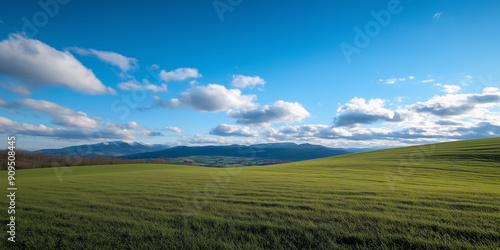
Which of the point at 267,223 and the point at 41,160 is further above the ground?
the point at 267,223

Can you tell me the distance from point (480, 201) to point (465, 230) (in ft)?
13.3

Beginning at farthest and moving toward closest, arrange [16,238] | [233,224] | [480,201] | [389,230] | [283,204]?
[283,204] < [480,201] < [233,224] < [16,238] < [389,230]

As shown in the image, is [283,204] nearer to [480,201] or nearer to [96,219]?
[96,219]

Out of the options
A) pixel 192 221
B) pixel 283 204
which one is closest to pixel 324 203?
pixel 283 204

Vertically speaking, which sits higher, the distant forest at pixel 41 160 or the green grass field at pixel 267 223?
the green grass field at pixel 267 223

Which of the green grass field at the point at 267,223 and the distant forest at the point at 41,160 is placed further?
the distant forest at the point at 41,160

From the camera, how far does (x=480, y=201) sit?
698cm

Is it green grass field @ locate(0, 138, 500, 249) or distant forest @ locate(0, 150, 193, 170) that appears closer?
green grass field @ locate(0, 138, 500, 249)

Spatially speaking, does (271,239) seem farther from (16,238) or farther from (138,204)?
(16,238)

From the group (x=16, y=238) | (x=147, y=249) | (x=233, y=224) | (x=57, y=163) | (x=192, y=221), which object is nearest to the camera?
(x=147, y=249)

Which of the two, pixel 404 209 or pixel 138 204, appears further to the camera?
pixel 138 204

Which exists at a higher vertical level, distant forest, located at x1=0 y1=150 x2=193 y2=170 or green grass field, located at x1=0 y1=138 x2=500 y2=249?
green grass field, located at x1=0 y1=138 x2=500 y2=249

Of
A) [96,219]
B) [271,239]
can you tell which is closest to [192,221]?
[271,239]

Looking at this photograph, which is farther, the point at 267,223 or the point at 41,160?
the point at 41,160
